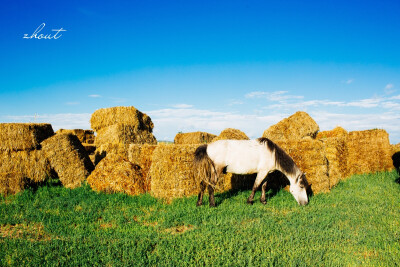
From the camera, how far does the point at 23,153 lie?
32.5 ft

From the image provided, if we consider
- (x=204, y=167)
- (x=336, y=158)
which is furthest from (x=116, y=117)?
(x=336, y=158)

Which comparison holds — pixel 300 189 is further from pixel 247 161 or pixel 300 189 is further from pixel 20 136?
pixel 20 136

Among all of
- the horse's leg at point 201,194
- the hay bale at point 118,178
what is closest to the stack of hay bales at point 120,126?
the hay bale at point 118,178

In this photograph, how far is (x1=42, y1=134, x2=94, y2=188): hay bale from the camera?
10156 mm

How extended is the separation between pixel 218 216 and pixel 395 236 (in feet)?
11.8

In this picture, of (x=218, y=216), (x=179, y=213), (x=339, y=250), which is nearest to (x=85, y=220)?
(x=179, y=213)

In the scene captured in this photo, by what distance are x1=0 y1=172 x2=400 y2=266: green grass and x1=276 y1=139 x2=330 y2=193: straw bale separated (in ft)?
1.61

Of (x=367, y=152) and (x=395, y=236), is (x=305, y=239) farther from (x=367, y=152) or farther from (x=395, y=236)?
(x=367, y=152)

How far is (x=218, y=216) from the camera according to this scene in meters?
6.44

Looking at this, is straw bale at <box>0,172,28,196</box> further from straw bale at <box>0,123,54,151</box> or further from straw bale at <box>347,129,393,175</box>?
straw bale at <box>347,129,393,175</box>

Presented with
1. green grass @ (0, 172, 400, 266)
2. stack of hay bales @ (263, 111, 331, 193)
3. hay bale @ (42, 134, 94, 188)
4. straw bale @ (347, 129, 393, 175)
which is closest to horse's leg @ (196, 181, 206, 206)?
green grass @ (0, 172, 400, 266)

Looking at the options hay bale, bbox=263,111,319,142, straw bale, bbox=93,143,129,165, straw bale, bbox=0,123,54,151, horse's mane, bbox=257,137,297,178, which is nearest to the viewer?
horse's mane, bbox=257,137,297,178

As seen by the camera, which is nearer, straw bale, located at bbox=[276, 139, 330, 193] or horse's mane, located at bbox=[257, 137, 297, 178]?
horse's mane, located at bbox=[257, 137, 297, 178]

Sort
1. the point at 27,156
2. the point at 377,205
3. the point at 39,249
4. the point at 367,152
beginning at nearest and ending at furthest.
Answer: the point at 39,249
the point at 377,205
the point at 27,156
the point at 367,152
